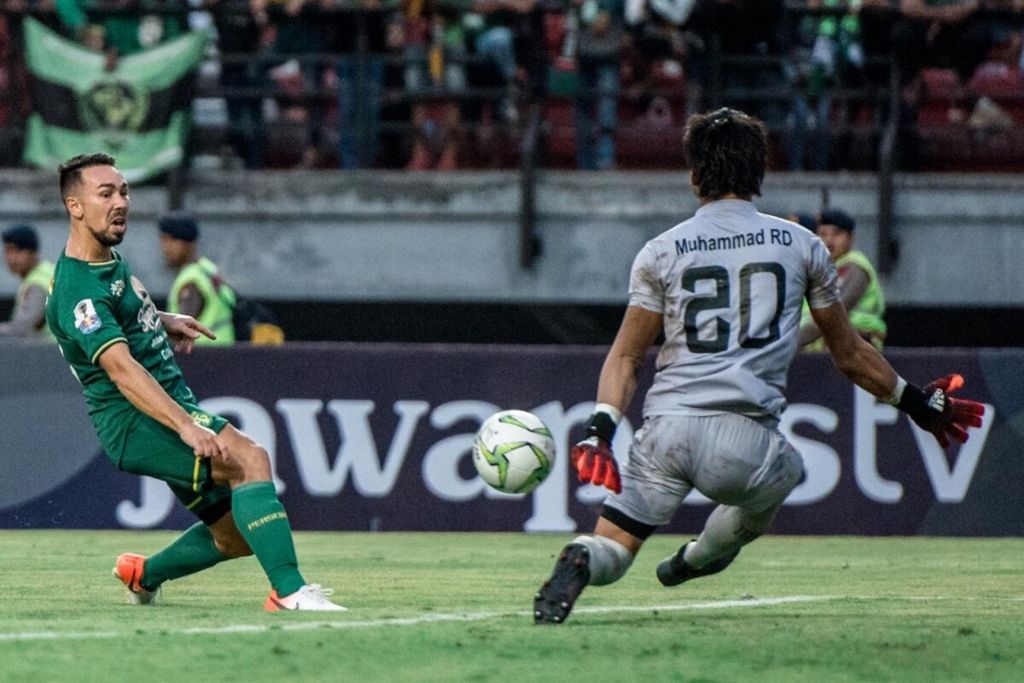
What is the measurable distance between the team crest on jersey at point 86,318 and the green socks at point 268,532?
0.84 m

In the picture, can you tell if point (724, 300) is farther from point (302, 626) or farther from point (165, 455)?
point (165, 455)

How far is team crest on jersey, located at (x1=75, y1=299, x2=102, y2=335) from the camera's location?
7.57m

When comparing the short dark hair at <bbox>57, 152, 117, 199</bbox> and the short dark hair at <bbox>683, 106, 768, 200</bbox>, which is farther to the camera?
the short dark hair at <bbox>57, 152, 117, 199</bbox>

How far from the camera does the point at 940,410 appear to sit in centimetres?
762

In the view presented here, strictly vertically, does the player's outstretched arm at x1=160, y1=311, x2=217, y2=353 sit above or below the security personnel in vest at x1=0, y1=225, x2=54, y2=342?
above

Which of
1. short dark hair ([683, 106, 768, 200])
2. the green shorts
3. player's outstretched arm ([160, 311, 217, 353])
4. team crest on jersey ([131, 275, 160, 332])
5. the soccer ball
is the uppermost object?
short dark hair ([683, 106, 768, 200])

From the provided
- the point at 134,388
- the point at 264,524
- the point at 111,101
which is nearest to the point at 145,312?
the point at 134,388

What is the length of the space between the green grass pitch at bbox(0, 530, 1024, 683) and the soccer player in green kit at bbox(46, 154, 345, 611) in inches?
13.4

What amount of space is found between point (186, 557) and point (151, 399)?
1.06 m

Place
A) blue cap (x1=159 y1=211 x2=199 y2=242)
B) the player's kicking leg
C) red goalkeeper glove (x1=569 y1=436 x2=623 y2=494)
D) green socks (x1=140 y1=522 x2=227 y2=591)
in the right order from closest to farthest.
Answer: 1. red goalkeeper glove (x1=569 y1=436 x2=623 y2=494)
2. the player's kicking leg
3. green socks (x1=140 y1=522 x2=227 y2=591)
4. blue cap (x1=159 y1=211 x2=199 y2=242)

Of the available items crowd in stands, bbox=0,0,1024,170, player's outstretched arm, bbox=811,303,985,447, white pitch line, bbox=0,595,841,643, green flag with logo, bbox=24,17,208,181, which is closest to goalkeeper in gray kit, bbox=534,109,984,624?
player's outstretched arm, bbox=811,303,985,447

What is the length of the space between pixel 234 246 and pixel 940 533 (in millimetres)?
7547

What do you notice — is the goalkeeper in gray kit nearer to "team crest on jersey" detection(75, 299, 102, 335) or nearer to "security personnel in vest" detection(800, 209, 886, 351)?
"team crest on jersey" detection(75, 299, 102, 335)

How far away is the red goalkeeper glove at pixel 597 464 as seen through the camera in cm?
689
